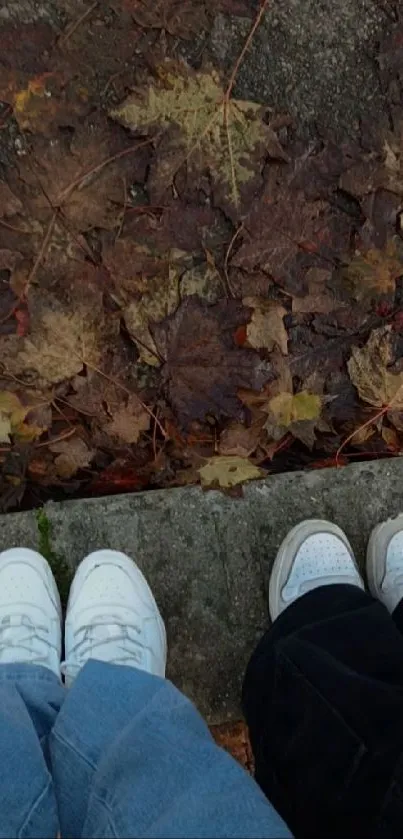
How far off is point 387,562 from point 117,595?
67cm

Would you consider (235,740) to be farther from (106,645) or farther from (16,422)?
(16,422)

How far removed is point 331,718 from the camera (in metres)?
1.43

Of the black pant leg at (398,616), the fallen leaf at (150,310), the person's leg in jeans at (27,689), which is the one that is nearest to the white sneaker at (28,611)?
the person's leg in jeans at (27,689)

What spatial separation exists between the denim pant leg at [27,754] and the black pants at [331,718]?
44 centimetres

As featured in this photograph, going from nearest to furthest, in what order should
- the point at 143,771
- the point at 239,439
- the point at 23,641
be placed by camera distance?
the point at 143,771 < the point at 23,641 < the point at 239,439

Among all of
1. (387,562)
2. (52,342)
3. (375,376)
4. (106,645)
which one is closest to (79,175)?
(52,342)

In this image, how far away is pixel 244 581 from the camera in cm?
186

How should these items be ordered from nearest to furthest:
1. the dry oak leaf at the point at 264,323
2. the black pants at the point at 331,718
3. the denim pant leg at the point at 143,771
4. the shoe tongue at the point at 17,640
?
the denim pant leg at the point at 143,771 → the black pants at the point at 331,718 → the shoe tongue at the point at 17,640 → the dry oak leaf at the point at 264,323

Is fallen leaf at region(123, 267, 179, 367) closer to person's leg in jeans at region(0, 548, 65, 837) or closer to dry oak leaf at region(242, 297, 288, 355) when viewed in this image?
dry oak leaf at region(242, 297, 288, 355)

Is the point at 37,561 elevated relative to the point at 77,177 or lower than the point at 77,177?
lower

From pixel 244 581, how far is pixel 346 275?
82 centimetres

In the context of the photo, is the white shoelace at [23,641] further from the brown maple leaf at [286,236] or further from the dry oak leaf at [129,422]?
the brown maple leaf at [286,236]

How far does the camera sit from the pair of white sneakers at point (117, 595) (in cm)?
171

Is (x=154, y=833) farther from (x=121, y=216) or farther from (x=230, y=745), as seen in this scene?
(x=121, y=216)
